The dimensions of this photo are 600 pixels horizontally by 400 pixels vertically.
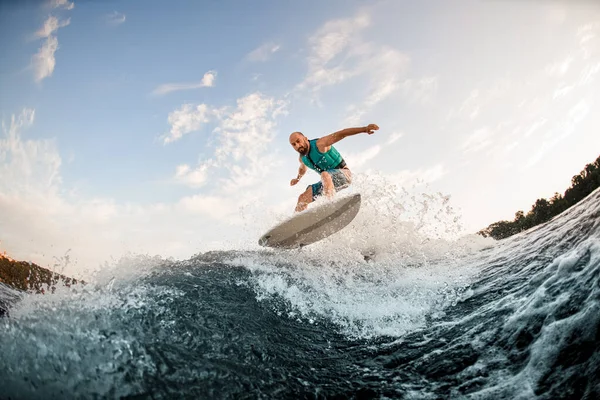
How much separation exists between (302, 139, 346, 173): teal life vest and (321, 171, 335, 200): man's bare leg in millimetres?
232

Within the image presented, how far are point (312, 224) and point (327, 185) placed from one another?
1188 mm

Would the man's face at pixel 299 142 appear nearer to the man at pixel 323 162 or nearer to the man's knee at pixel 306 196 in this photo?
the man at pixel 323 162

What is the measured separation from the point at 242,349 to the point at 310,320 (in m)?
1.15

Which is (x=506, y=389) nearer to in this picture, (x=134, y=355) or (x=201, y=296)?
(x=134, y=355)

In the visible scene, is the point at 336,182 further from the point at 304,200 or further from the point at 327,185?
the point at 304,200

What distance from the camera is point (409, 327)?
148 inches

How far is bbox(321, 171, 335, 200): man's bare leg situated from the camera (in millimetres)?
7695

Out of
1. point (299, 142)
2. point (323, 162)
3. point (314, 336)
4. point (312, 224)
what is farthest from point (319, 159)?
point (314, 336)

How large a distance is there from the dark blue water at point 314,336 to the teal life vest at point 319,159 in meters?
4.02

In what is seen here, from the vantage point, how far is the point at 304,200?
8.27 m

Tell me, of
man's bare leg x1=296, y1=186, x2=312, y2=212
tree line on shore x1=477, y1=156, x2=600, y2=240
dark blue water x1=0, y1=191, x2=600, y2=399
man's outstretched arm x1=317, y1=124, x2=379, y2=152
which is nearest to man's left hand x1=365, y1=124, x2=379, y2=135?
man's outstretched arm x1=317, y1=124, x2=379, y2=152

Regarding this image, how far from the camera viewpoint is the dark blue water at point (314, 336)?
2.52 metres

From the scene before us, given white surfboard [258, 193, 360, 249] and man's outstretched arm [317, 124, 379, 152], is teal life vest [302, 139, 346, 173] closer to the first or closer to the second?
man's outstretched arm [317, 124, 379, 152]

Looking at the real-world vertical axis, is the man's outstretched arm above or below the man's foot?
above
